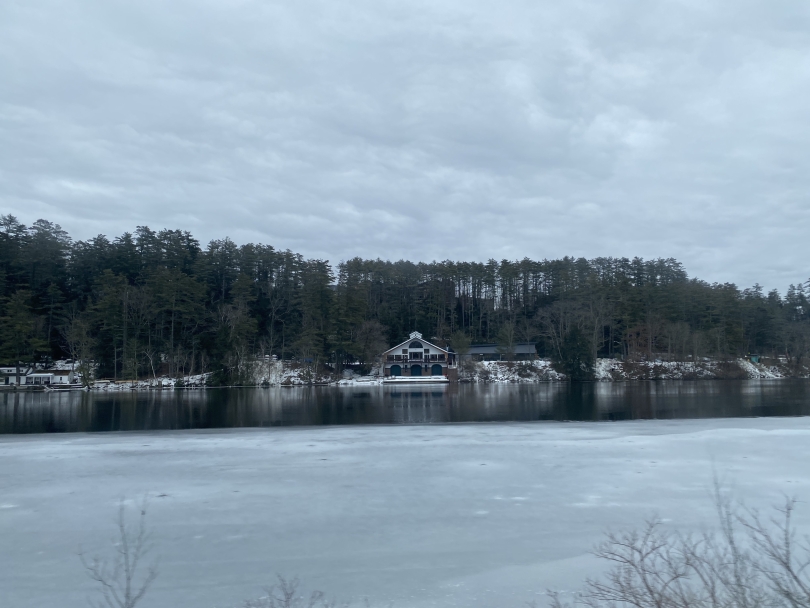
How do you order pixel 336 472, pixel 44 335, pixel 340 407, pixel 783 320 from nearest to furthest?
pixel 336 472 < pixel 340 407 < pixel 44 335 < pixel 783 320

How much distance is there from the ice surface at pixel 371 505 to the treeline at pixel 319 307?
41.3m

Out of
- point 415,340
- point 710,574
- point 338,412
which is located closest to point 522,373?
point 415,340

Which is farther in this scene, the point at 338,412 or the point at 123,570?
the point at 338,412

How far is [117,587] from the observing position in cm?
561

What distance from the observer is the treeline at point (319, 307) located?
55281 millimetres

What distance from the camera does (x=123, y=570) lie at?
6.08 meters

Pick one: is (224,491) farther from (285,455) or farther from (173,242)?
(173,242)

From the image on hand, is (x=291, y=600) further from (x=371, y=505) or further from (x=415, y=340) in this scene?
(x=415, y=340)

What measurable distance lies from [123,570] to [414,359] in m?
56.6

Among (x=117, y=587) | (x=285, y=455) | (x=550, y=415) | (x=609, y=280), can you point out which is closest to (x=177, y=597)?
(x=117, y=587)

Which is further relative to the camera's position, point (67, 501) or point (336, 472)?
point (336, 472)

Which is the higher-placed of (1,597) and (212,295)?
(212,295)

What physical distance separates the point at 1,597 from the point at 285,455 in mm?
8296

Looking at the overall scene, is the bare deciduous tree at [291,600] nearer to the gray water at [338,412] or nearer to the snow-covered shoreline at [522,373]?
the gray water at [338,412]
